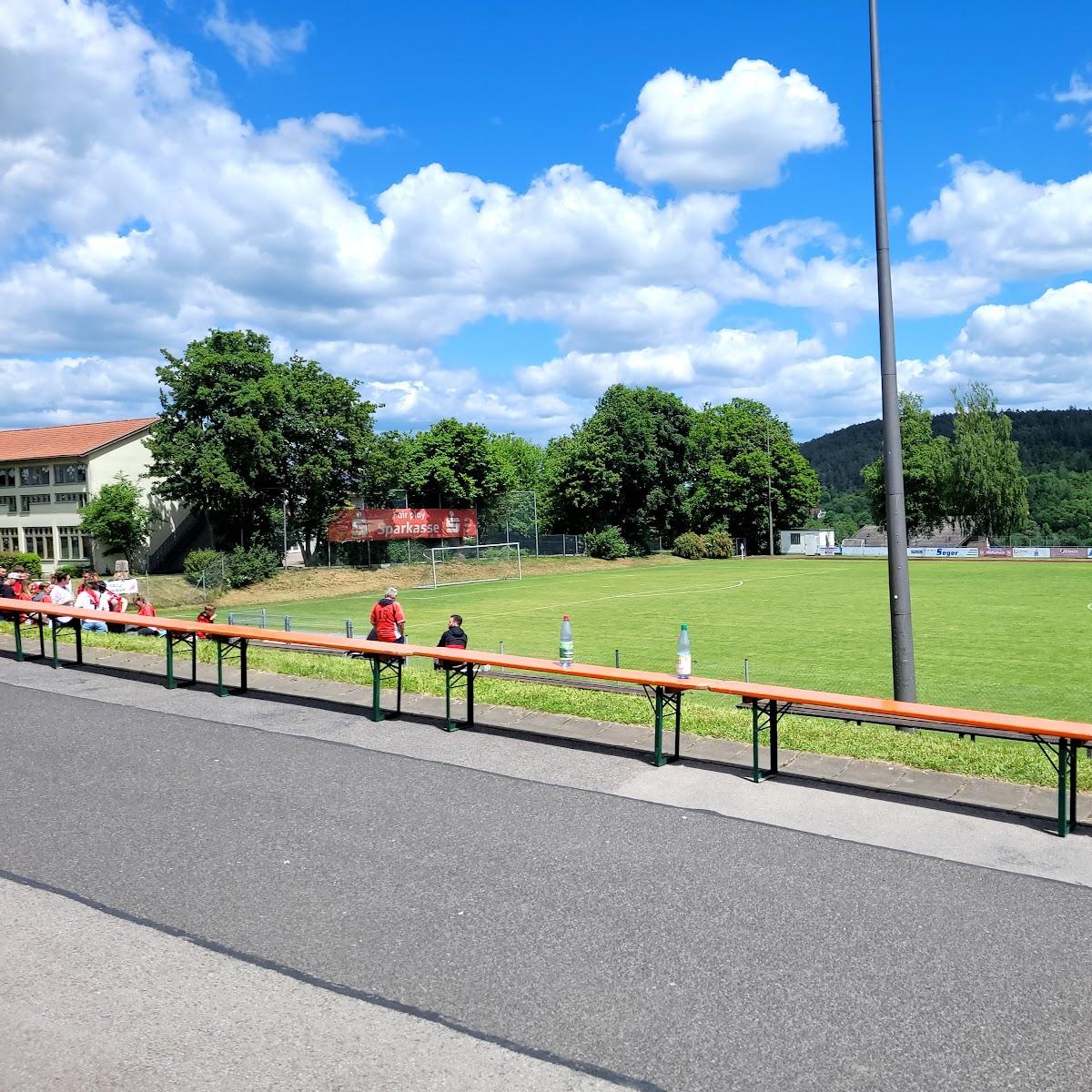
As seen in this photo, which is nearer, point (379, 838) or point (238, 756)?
point (379, 838)

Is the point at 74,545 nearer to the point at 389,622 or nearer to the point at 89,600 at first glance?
the point at 89,600

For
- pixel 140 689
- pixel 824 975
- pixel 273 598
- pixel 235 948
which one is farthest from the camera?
pixel 273 598

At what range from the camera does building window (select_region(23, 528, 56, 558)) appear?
55.8 metres

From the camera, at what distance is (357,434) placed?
5550cm

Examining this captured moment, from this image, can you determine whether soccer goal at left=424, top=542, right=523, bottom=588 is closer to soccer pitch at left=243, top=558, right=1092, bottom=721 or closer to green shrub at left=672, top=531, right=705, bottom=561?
soccer pitch at left=243, top=558, right=1092, bottom=721

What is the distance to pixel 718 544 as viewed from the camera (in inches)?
3241

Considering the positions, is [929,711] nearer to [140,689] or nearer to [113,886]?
[113,886]

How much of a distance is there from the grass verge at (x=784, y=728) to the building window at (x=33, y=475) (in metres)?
47.4

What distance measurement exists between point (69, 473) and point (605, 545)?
3630 centimetres

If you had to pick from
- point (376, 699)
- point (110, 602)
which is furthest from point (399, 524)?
point (376, 699)

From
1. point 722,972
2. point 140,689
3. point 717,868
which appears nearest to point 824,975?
point 722,972

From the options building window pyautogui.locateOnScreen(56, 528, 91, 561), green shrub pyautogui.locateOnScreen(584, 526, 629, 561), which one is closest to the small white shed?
green shrub pyautogui.locateOnScreen(584, 526, 629, 561)

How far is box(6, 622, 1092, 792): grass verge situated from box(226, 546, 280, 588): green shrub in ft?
117

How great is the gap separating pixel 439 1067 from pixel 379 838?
112 inches
